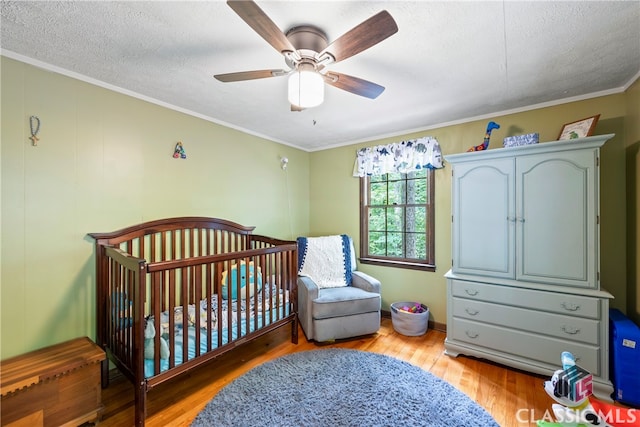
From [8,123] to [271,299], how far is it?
214 cm

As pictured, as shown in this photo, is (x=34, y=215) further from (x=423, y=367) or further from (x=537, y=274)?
(x=537, y=274)

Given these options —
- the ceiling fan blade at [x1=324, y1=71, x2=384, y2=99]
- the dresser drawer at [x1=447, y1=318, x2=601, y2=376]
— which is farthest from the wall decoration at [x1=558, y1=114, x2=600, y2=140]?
the ceiling fan blade at [x1=324, y1=71, x2=384, y2=99]

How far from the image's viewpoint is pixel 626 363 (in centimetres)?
175

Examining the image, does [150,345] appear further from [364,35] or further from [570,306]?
[570,306]

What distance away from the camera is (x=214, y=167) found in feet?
9.21

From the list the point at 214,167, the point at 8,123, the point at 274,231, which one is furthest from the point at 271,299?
the point at 8,123

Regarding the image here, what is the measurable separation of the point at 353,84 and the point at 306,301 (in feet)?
6.52

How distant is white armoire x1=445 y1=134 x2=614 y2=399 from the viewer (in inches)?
75.8

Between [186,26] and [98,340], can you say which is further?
[98,340]

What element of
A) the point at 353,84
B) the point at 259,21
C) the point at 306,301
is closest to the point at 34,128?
the point at 259,21

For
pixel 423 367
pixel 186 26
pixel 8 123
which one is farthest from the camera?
pixel 423 367

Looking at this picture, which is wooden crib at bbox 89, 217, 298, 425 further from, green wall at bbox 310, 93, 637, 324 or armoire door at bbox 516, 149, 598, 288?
armoire door at bbox 516, 149, 598, 288

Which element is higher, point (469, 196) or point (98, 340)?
point (469, 196)

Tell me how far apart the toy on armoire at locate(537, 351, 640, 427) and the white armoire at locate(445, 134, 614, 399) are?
1079 mm
